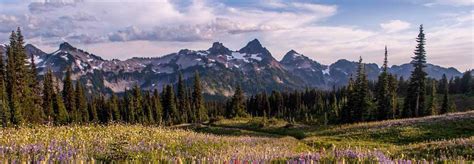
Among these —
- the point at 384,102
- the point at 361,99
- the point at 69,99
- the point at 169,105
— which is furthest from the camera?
the point at 169,105

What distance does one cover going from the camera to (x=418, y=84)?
83438mm

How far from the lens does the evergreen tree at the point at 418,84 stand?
82188mm

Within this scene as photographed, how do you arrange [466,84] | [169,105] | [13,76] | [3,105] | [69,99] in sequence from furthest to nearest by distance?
1. [466,84]
2. [169,105]
3. [69,99]
4. [13,76]
5. [3,105]

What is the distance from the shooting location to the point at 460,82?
165 m

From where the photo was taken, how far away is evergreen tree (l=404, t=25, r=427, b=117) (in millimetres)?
82188

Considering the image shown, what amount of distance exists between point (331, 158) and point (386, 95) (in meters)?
82.1

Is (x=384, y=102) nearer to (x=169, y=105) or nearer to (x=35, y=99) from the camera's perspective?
(x=169, y=105)

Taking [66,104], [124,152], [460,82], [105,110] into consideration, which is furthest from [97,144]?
[460,82]

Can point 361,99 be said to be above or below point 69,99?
above

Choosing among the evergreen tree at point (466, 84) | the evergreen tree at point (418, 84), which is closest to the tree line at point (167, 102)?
the evergreen tree at point (418, 84)

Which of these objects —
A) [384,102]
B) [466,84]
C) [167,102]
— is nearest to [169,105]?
[167,102]

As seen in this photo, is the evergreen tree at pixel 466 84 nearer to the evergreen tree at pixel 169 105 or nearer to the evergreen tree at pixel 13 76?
the evergreen tree at pixel 169 105

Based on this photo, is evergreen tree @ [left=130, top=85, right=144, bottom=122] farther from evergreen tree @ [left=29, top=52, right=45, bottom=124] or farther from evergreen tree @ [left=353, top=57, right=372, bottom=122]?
evergreen tree @ [left=353, top=57, right=372, bottom=122]

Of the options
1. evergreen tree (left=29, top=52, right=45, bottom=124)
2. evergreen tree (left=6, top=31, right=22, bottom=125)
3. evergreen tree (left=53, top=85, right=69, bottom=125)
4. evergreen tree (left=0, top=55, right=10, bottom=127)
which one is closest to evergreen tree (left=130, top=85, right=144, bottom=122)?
evergreen tree (left=53, top=85, right=69, bottom=125)
